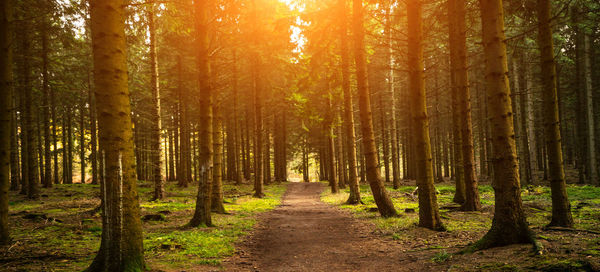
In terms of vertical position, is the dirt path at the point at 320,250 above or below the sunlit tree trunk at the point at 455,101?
below

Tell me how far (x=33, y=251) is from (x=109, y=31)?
4.86 metres

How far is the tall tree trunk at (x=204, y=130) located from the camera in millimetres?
10258

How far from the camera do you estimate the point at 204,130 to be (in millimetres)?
10812

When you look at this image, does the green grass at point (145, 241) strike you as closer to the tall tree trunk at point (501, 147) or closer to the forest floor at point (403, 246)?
the forest floor at point (403, 246)

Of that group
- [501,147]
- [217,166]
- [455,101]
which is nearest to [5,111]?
[217,166]

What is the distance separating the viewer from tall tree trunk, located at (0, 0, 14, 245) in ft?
22.4

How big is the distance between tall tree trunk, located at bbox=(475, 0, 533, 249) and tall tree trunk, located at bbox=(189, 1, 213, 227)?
770 cm

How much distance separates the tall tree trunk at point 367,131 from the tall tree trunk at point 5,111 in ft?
32.3

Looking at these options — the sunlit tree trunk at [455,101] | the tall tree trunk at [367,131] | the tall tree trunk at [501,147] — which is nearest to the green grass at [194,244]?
the tall tree trunk at [367,131]

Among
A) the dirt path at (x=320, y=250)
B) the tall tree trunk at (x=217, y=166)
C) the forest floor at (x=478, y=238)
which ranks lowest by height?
the dirt path at (x=320, y=250)

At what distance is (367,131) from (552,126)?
5.56m

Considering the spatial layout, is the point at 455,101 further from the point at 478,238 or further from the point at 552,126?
the point at 478,238

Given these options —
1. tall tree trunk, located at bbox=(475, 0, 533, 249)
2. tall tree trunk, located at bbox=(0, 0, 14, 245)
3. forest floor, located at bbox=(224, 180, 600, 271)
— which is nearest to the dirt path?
forest floor, located at bbox=(224, 180, 600, 271)

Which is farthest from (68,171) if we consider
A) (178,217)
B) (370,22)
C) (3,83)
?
(370,22)
